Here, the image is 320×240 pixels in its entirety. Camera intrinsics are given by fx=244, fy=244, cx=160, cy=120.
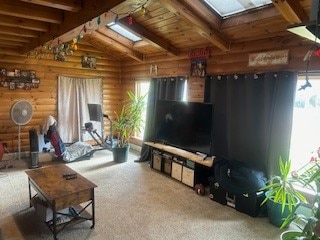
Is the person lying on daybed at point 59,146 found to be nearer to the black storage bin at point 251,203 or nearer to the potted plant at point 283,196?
the black storage bin at point 251,203

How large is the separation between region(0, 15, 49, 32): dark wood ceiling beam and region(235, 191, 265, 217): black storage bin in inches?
140

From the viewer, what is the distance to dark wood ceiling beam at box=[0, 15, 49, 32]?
3.15 meters

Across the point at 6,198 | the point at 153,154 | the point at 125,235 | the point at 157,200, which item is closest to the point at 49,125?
the point at 6,198

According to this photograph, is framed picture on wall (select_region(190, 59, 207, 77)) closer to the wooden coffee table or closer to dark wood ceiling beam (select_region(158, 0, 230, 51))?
dark wood ceiling beam (select_region(158, 0, 230, 51))

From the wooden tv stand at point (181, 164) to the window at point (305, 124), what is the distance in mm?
A: 1152

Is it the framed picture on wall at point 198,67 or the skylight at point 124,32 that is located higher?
the skylight at point 124,32

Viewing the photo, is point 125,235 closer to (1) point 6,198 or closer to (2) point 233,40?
(1) point 6,198

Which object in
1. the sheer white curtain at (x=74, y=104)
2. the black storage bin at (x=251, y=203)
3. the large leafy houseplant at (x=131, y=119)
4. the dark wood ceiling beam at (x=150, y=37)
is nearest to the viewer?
the black storage bin at (x=251, y=203)

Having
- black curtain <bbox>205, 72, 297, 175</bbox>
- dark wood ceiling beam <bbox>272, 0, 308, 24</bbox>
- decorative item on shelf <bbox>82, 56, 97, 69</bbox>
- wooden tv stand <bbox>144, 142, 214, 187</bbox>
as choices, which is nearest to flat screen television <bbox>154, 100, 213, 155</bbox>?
wooden tv stand <bbox>144, 142, 214, 187</bbox>

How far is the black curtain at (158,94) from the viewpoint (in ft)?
15.0

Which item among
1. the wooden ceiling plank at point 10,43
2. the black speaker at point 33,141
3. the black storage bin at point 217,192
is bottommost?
the black storage bin at point 217,192

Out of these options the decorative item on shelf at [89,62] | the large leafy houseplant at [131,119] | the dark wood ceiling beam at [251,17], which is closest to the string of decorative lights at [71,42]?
the decorative item on shelf at [89,62]

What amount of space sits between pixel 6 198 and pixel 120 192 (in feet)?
5.10

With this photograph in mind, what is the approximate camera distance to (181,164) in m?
4.09
